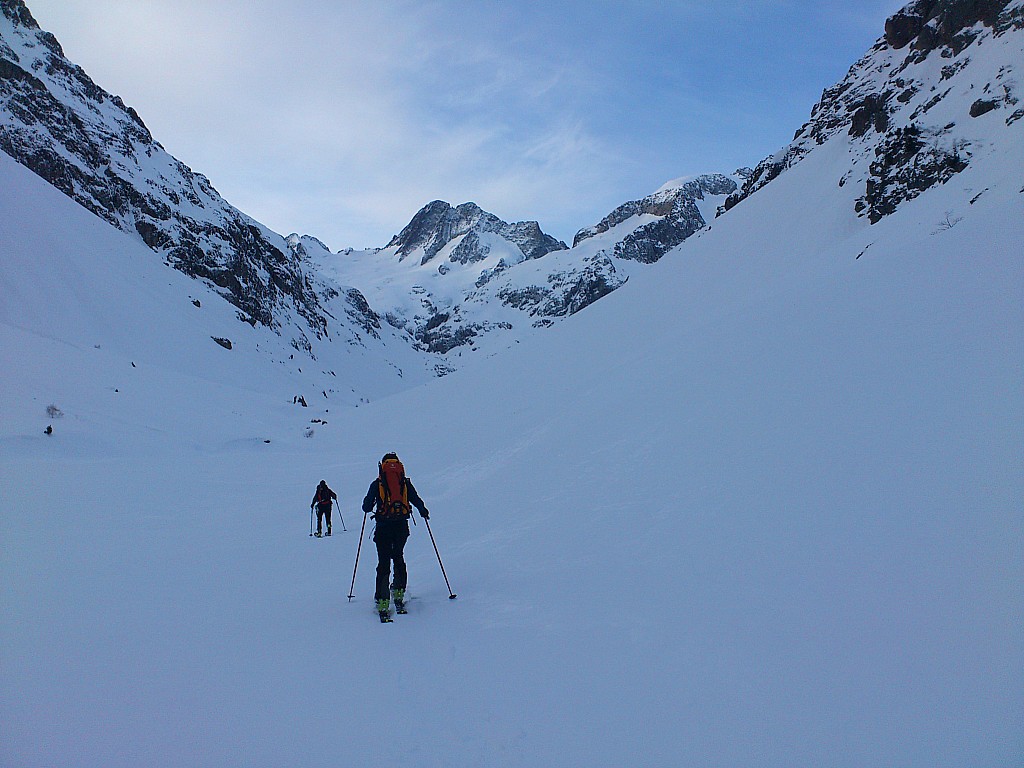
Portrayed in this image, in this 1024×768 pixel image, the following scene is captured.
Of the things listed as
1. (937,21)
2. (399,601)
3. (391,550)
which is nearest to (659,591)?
(399,601)

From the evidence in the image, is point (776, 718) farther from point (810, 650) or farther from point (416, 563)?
point (416, 563)

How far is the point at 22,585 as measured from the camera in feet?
21.5

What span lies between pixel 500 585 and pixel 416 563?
2623 millimetres

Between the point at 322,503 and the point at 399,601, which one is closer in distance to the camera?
the point at 399,601

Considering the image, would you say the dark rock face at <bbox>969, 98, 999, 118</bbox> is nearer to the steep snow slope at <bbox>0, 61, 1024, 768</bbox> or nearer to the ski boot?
the steep snow slope at <bbox>0, 61, 1024, 768</bbox>

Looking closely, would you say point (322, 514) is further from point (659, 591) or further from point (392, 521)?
point (659, 591)

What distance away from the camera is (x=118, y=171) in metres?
64.6

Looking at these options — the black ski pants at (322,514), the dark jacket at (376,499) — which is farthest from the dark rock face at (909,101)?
the dark jacket at (376,499)

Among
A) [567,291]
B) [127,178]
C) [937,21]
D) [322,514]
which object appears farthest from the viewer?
[567,291]

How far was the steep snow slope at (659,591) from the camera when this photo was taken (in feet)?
10.9

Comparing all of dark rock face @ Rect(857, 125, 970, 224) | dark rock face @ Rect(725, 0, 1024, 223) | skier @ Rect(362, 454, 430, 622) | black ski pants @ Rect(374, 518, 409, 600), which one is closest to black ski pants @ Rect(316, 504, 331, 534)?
skier @ Rect(362, 454, 430, 622)

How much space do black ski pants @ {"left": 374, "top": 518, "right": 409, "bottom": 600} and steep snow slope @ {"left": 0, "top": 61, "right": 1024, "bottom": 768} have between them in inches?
17.6

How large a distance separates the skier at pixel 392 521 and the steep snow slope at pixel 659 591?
1.28 ft

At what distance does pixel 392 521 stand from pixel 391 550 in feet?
1.12
